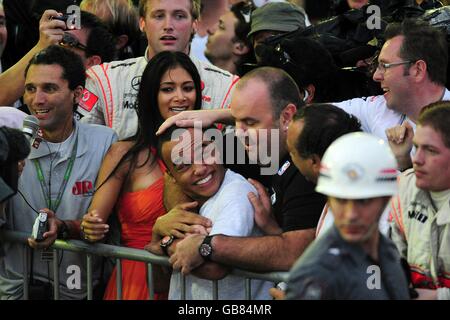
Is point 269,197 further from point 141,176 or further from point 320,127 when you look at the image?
point 141,176

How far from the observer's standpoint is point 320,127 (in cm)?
462

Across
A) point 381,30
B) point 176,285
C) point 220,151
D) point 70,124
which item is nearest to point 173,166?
point 220,151

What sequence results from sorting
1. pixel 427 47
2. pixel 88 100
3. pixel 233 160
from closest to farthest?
pixel 233 160
pixel 427 47
pixel 88 100

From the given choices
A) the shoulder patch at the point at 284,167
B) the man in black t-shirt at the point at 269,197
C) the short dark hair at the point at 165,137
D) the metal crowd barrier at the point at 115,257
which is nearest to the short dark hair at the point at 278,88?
the man in black t-shirt at the point at 269,197

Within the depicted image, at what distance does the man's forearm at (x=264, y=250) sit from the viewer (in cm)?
469

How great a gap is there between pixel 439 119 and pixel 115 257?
192cm

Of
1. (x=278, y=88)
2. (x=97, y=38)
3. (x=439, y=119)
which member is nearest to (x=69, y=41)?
(x=97, y=38)

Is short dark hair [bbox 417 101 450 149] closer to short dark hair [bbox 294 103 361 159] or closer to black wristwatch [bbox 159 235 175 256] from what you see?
short dark hair [bbox 294 103 361 159]

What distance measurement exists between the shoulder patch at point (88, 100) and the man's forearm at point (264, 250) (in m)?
2.08

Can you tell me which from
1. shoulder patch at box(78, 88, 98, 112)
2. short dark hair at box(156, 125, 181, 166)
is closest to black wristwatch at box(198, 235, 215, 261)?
short dark hair at box(156, 125, 181, 166)

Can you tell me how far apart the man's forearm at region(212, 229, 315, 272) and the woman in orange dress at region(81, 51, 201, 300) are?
0.74 m

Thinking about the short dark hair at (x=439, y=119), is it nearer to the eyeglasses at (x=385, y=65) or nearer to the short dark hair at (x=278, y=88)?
the short dark hair at (x=278, y=88)

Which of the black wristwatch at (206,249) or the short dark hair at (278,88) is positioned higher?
the short dark hair at (278,88)

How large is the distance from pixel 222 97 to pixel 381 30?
1.16m
